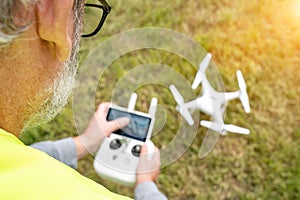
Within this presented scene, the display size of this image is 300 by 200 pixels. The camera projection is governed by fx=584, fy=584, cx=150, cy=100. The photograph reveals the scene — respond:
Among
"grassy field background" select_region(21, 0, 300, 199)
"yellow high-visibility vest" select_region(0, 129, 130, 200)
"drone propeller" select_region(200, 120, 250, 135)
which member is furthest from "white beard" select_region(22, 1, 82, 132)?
"drone propeller" select_region(200, 120, 250, 135)

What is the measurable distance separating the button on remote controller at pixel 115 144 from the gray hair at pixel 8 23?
1.13 metres

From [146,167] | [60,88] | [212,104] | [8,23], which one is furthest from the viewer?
[212,104]

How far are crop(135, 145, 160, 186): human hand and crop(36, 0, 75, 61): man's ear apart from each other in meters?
1.00

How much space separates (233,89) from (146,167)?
0.53m

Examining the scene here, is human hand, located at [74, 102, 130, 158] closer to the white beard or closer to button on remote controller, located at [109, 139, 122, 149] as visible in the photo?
button on remote controller, located at [109, 139, 122, 149]

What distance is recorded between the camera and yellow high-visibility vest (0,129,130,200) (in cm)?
68

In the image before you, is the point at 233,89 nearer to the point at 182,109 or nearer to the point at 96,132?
the point at 182,109

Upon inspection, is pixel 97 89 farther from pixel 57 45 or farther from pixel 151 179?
pixel 57 45

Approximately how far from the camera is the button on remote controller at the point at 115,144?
1.82m

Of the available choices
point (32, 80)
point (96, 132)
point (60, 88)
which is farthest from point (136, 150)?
point (32, 80)

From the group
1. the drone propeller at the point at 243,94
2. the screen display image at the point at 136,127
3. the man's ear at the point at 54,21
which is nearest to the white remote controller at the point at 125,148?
the screen display image at the point at 136,127

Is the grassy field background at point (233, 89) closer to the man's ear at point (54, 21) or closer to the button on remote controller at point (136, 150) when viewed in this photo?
the button on remote controller at point (136, 150)

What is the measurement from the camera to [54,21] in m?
0.73

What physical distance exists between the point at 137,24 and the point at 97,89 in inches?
12.7
